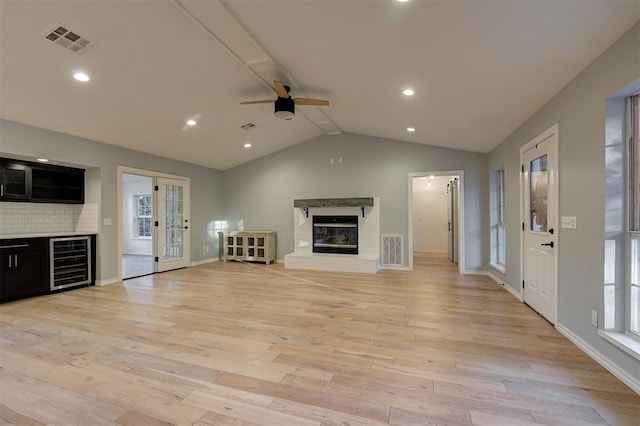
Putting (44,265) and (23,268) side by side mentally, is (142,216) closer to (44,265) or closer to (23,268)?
(44,265)

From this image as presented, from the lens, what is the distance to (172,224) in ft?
21.9

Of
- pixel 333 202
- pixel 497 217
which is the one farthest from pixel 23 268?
pixel 497 217

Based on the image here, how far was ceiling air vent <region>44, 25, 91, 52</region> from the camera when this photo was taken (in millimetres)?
2676

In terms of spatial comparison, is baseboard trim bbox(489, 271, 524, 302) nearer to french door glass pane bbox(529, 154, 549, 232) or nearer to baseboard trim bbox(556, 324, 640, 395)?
french door glass pane bbox(529, 154, 549, 232)

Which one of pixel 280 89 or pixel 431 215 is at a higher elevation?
pixel 280 89

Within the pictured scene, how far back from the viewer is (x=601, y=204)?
233 cm

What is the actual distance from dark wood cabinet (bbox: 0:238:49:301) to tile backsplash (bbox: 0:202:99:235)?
1.70 feet

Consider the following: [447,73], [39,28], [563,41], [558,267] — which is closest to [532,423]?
[558,267]

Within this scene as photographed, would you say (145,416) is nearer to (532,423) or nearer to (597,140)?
(532,423)

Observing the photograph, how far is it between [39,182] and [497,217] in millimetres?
8050

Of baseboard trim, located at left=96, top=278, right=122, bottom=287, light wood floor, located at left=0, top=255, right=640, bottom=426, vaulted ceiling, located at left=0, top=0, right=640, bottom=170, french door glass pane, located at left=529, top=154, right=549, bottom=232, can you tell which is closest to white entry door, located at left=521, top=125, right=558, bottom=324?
french door glass pane, located at left=529, top=154, right=549, bottom=232

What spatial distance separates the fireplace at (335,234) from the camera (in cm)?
670

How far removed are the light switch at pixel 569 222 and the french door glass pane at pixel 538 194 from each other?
23.0 inches

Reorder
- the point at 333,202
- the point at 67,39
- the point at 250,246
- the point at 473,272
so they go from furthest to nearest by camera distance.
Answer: the point at 250,246
the point at 333,202
the point at 473,272
the point at 67,39
